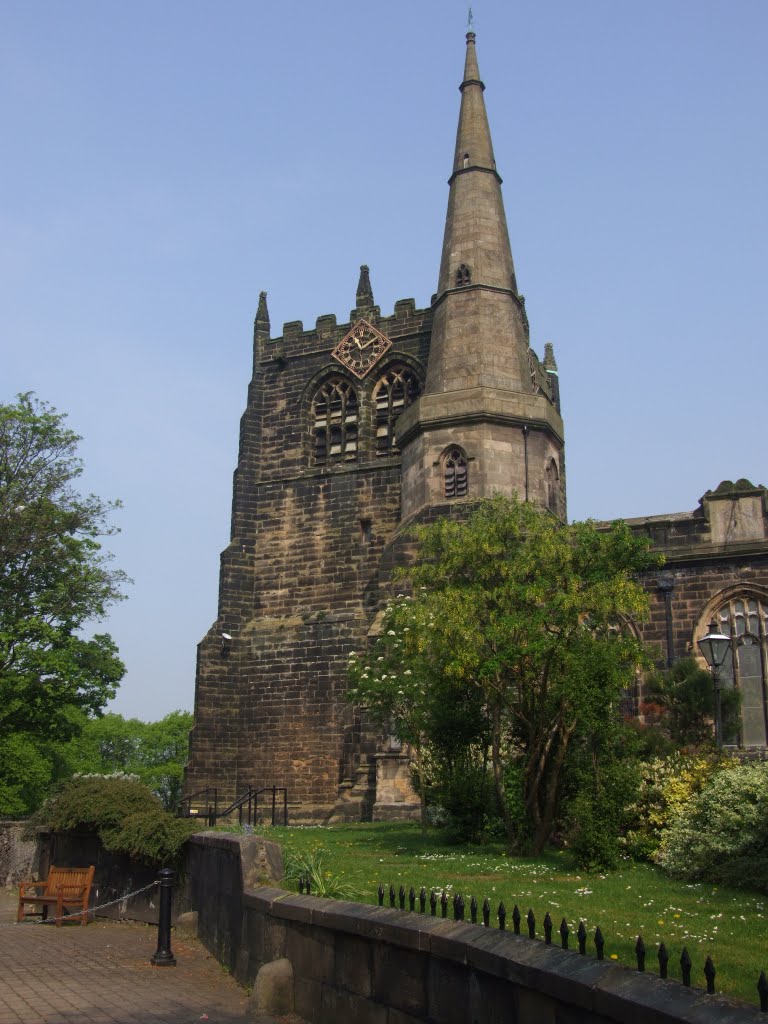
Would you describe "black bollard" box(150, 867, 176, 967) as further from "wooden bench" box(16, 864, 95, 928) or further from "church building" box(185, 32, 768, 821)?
"church building" box(185, 32, 768, 821)

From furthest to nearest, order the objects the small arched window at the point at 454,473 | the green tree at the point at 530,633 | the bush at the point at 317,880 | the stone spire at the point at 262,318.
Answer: the stone spire at the point at 262,318
the small arched window at the point at 454,473
the green tree at the point at 530,633
the bush at the point at 317,880

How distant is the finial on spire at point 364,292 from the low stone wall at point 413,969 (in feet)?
80.0

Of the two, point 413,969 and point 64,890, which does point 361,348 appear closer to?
point 64,890

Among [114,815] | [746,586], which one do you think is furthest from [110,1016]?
[746,586]

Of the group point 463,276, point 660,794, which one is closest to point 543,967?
point 660,794

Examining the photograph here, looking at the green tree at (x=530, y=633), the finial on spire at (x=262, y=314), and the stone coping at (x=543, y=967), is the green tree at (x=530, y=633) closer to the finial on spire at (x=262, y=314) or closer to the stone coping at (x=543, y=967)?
the stone coping at (x=543, y=967)

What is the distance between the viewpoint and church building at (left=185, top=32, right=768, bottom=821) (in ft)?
77.2

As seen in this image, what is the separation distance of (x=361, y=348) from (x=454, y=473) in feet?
25.1

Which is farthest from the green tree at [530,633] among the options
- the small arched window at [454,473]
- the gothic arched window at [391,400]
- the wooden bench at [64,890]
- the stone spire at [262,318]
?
the stone spire at [262,318]

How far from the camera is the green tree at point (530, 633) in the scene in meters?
15.0

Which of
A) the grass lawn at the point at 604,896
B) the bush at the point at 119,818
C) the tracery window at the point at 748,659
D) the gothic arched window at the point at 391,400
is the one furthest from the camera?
the gothic arched window at the point at 391,400

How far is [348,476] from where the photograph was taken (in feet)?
104

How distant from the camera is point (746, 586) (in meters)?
23.0

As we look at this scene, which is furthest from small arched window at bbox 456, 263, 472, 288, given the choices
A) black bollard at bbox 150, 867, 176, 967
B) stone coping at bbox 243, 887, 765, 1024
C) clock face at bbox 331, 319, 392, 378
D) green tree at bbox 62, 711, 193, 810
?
green tree at bbox 62, 711, 193, 810
